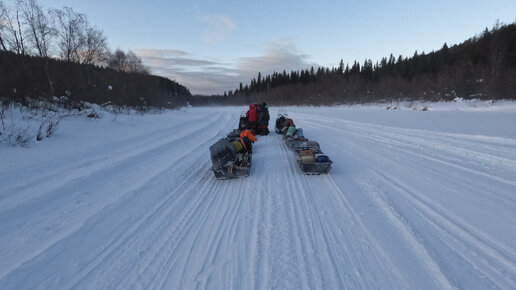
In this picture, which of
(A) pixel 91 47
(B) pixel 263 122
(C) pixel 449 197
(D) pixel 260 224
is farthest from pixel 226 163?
(A) pixel 91 47

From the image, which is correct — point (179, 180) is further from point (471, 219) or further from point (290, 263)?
point (471, 219)

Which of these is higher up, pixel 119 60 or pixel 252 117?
pixel 119 60

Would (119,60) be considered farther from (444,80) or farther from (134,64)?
(444,80)

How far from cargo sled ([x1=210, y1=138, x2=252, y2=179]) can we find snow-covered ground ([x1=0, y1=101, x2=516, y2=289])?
0.21 meters

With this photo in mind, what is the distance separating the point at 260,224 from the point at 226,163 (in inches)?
78.8

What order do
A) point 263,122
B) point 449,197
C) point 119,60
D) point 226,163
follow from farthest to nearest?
point 119,60, point 263,122, point 226,163, point 449,197

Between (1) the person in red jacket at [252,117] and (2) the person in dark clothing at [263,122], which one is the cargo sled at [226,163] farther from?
(2) the person in dark clothing at [263,122]

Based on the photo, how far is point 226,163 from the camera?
4.71m

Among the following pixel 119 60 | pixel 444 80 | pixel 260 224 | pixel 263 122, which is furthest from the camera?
pixel 119 60

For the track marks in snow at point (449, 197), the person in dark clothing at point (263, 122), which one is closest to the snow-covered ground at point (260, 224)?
the track marks in snow at point (449, 197)

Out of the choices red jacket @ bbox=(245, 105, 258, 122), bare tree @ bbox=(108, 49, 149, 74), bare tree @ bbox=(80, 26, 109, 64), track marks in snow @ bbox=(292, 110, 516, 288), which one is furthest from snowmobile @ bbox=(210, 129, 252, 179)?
bare tree @ bbox=(108, 49, 149, 74)

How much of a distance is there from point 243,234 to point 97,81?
2575 cm

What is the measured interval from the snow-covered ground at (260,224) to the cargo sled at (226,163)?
214 millimetres

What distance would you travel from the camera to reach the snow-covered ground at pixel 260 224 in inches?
83.0
